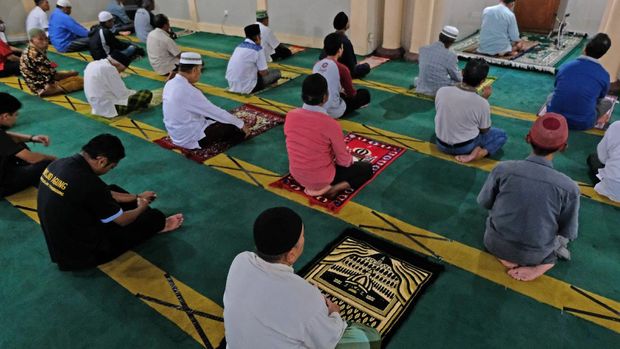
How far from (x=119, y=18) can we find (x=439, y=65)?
24.0 ft

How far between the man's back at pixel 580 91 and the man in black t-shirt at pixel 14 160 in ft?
15.6

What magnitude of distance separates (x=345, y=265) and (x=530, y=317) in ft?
3.40

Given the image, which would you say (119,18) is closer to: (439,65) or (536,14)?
(439,65)

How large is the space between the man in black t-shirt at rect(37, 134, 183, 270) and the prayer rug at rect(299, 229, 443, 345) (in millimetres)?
1176

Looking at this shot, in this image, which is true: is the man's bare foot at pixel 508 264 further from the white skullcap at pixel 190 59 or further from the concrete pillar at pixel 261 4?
the concrete pillar at pixel 261 4

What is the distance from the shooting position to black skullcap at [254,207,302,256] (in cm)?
142

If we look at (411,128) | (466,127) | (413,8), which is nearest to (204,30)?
(413,8)

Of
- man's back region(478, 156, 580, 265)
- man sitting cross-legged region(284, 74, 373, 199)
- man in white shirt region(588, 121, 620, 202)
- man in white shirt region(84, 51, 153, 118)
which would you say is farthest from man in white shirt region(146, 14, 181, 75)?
man in white shirt region(588, 121, 620, 202)

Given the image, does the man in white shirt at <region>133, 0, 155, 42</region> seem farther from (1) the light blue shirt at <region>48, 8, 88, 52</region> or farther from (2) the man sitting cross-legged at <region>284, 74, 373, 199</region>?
(2) the man sitting cross-legged at <region>284, 74, 373, 199</region>

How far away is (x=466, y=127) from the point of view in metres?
3.52

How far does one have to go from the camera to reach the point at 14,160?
341cm

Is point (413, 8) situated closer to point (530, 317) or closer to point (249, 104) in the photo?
point (249, 104)

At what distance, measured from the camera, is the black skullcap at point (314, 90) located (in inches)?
110

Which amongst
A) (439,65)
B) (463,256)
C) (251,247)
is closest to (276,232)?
(251,247)
